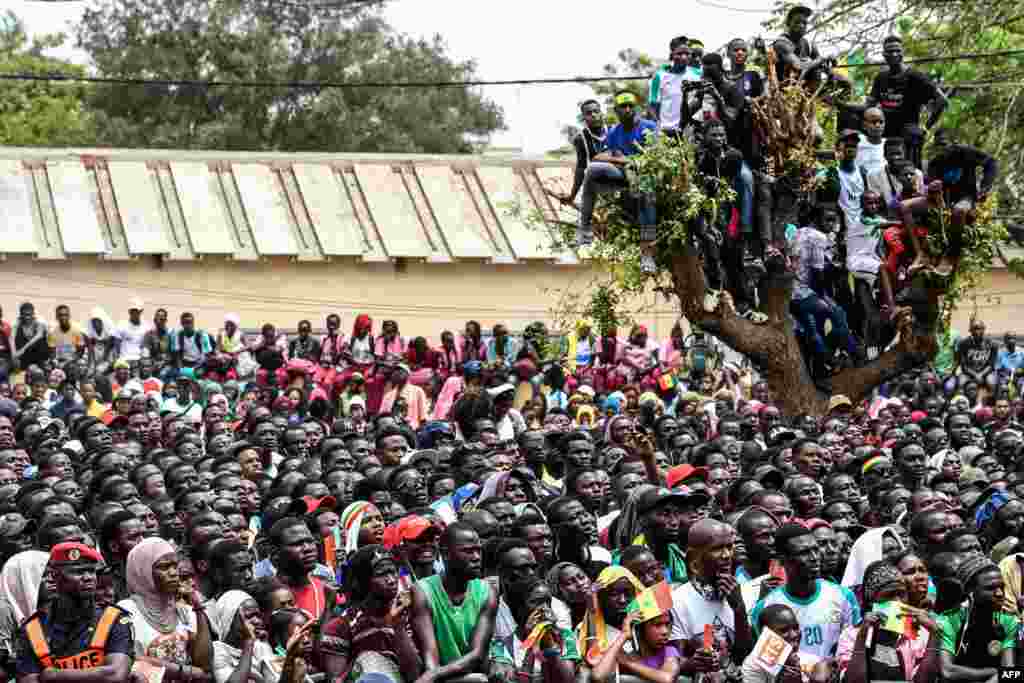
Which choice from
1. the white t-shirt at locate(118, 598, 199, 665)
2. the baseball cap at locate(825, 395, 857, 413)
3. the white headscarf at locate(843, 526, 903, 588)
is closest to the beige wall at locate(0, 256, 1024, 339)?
the baseball cap at locate(825, 395, 857, 413)

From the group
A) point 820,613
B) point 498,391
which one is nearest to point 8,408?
point 498,391

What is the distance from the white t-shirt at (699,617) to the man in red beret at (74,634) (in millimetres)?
2306

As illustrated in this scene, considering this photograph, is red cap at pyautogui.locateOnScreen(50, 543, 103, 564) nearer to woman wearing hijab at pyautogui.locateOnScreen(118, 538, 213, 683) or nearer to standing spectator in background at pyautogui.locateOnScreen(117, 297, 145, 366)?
woman wearing hijab at pyautogui.locateOnScreen(118, 538, 213, 683)

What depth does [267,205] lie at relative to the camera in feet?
91.9

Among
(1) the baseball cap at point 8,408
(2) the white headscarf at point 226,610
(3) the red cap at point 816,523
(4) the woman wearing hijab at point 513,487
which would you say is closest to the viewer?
(2) the white headscarf at point 226,610

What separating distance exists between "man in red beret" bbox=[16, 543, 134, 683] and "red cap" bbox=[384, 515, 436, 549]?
Result: 1377mm

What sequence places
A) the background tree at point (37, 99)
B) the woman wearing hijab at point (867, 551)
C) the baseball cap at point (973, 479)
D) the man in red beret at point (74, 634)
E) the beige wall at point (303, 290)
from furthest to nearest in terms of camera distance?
1. the background tree at point (37, 99)
2. the beige wall at point (303, 290)
3. the baseball cap at point (973, 479)
4. the woman wearing hijab at point (867, 551)
5. the man in red beret at point (74, 634)

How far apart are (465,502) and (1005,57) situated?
13992 mm

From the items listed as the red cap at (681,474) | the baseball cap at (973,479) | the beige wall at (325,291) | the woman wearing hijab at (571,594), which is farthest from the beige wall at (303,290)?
the woman wearing hijab at (571,594)

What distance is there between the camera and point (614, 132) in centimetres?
1712

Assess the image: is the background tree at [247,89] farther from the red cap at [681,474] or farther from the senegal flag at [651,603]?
the senegal flag at [651,603]

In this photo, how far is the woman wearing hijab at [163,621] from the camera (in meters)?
8.14

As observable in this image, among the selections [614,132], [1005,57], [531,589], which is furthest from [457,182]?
[531,589]

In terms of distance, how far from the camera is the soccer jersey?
8594 millimetres
